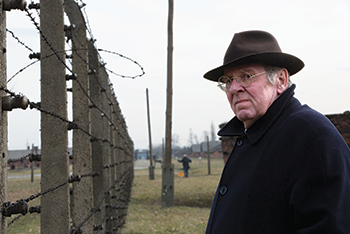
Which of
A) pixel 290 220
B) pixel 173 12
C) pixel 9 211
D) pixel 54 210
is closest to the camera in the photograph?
pixel 290 220

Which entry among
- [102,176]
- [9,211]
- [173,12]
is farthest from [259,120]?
[173,12]

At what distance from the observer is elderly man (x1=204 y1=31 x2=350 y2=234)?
1.23 metres

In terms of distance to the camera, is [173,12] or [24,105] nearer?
[24,105]

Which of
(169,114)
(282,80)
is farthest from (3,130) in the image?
(169,114)

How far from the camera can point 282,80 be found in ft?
5.77

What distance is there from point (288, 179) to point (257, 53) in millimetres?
687

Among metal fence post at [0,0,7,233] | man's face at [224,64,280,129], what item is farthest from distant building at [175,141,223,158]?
metal fence post at [0,0,7,233]

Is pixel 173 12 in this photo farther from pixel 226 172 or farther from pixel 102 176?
pixel 226 172

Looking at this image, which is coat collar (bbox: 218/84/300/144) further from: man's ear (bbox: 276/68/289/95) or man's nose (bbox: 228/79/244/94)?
man's nose (bbox: 228/79/244/94)

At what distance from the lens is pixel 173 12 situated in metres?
10.6

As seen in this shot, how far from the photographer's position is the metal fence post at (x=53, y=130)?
211 centimetres

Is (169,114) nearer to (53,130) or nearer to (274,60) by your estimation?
(53,130)

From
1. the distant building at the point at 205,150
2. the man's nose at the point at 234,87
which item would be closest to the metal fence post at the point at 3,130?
the man's nose at the point at 234,87

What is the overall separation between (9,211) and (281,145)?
4.07 ft
